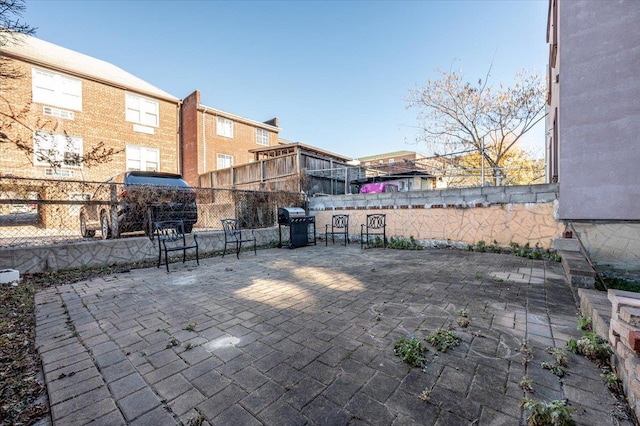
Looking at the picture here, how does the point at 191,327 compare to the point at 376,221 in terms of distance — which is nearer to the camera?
the point at 191,327

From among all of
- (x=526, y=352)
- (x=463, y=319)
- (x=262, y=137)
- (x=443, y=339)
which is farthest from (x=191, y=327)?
(x=262, y=137)

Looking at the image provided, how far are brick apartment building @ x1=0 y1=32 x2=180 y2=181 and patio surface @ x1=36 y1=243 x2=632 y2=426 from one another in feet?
36.6

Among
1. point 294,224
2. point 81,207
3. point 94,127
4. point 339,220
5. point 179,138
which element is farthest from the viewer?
point 179,138

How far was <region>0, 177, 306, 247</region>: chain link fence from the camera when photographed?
4.71 m

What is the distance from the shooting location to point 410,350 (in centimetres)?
195

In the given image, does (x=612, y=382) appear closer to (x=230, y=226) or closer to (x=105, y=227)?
(x=230, y=226)

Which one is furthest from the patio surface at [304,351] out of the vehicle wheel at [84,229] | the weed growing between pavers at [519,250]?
the vehicle wheel at [84,229]

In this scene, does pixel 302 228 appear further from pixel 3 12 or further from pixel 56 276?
pixel 3 12

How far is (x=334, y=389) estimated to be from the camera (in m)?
1.61

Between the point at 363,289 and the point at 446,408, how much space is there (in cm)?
219

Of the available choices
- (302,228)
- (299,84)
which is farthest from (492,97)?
(302,228)

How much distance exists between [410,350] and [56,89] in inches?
728

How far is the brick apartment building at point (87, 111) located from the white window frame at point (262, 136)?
5.59m

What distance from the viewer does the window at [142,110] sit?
48.6 ft
